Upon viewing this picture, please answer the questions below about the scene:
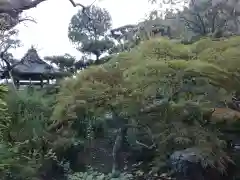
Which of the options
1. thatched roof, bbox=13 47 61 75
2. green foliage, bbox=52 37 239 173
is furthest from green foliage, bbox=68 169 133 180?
thatched roof, bbox=13 47 61 75

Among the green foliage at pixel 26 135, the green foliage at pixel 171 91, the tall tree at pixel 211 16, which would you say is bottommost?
the green foliage at pixel 26 135

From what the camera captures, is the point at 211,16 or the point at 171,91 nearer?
the point at 171,91

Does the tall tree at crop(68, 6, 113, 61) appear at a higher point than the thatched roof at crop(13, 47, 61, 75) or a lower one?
higher

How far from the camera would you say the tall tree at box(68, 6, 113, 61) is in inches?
543

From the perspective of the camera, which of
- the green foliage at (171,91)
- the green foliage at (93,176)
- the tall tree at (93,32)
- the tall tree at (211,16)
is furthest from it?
the tall tree at (93,32)

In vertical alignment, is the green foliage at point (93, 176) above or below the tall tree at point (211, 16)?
below

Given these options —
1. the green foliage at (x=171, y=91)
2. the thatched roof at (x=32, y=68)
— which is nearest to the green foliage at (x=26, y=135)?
the green foliage at (x=171, y=91)

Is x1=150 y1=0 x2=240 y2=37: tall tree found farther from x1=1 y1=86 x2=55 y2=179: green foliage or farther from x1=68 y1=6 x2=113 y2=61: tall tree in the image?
x1=1 y1=86 x2=55 y2=179: green foliage

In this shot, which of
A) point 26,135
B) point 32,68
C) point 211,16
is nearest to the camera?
point 26,135

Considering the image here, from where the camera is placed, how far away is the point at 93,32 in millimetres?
15062

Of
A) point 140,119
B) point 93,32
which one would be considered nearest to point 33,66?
point 93,32

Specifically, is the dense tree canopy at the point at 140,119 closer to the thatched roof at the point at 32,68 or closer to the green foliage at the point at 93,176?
the green foliage at the point at 93,176

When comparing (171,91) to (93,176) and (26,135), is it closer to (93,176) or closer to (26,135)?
(93,176)

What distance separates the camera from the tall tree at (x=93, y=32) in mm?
13789
